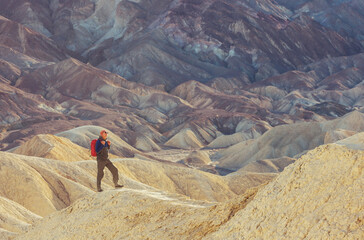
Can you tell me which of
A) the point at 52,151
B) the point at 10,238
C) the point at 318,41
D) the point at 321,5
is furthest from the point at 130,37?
the point at 10,238

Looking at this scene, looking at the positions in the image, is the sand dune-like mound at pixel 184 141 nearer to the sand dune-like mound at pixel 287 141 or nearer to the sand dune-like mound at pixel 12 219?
the sand dune-like mound at pixel 287 141

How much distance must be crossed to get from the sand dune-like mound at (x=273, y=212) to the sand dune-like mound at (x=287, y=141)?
46.5 meters

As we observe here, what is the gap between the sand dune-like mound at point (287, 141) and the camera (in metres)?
57.2

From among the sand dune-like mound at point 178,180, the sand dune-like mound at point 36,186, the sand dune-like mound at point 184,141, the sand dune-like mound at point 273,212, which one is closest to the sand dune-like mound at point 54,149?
the sand dune-like mound at point 178,180

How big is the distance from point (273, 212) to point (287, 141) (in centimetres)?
5190

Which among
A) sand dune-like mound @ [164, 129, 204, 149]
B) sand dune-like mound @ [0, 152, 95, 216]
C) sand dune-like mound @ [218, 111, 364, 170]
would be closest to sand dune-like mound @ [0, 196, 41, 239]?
sand dune-like mound @ [0, 152, 95, 216]

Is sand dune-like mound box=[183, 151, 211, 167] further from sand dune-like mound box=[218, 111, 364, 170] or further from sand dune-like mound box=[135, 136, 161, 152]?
sand dune-like mound box=[135, 136, 161, 152]

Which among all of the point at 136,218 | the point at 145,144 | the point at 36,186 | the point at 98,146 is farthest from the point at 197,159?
the point at 136,218

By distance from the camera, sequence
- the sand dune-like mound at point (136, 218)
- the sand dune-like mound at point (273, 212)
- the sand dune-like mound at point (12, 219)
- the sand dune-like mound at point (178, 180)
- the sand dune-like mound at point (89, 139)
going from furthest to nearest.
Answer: the sand dune-like mound at point (89, 139) → the sand dune-like mound at point (178, 180) → the sand dune-like mound at point (12, 219) → the sand dune-like mound at point (136, 218) → the sand dune-like mound at point (273, 212)

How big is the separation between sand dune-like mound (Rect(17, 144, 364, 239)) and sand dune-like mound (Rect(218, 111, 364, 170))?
46.5m

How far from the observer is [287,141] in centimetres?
5881

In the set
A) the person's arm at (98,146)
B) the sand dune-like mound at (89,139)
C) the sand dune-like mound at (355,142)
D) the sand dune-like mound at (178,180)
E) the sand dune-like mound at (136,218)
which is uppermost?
the sand dune-like mound at (355,142)

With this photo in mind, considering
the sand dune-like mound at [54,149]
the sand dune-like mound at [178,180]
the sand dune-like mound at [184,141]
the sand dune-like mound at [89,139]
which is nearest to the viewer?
the sand dune-like mound at [178,180]

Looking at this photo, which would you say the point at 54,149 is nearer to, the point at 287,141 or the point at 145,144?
the point at 287,141
